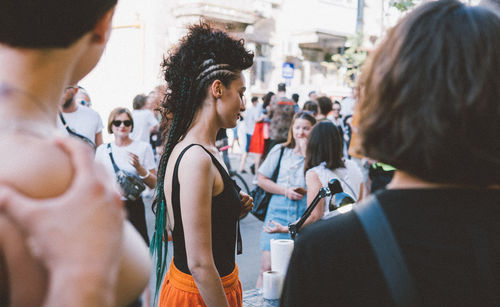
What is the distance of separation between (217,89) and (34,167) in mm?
1474

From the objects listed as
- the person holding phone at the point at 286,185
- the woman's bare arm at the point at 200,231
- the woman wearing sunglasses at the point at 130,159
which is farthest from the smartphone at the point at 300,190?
the woman's bare arm at the point at 200,231

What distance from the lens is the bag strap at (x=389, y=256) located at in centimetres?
83

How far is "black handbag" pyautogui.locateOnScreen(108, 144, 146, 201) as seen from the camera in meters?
4.02

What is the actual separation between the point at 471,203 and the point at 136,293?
2.12 feet

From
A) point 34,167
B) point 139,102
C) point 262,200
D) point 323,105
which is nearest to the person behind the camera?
point 34,167

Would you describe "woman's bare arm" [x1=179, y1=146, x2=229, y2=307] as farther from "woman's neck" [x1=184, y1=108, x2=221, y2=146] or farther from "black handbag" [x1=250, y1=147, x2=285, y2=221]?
"black handbag" [x1=250, y1=147, x2=285, y2=221]

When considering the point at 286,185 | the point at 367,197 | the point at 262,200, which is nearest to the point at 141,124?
the point at 262,200

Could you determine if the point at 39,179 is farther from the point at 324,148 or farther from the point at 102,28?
the point at 324,148

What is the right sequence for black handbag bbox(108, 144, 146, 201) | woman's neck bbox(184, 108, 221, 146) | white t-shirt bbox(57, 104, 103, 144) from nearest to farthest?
woman's neck bbox(184, 108, 221, 146) → black handbag bbox(108, 144, 146, 201) → white t-shirt bbox(57, 104, 103, 144)

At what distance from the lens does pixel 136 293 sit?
0.82m

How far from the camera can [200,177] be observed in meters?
1.78

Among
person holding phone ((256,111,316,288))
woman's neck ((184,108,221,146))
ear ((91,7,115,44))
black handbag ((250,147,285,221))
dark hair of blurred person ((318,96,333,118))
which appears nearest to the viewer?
ear ((91,7,115,44))

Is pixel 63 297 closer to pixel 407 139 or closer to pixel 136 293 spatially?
pixel 136 293

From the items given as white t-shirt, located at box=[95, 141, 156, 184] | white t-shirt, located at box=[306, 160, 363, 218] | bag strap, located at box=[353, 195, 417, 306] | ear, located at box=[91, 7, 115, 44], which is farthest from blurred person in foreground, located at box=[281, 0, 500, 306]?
white t-shirt, located at box=[95, 141, 156, 184]
